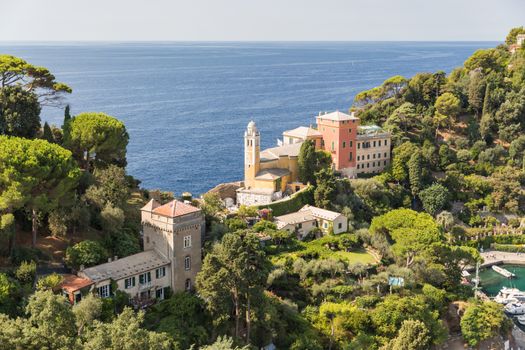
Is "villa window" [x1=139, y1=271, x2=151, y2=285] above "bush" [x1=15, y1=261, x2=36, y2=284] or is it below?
below

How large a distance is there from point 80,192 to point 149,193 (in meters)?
7.96

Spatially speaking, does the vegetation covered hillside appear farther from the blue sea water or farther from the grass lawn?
the blue sea water

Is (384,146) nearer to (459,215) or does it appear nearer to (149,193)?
(459,215)

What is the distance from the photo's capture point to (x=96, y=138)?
46.1 metres

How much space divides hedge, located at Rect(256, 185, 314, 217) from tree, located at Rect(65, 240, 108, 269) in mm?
20034

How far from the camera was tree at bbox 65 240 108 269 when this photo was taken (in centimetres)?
3500

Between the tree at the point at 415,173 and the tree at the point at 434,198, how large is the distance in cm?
101

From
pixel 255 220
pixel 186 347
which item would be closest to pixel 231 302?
pixel 186 347

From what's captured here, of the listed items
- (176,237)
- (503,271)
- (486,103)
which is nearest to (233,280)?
(176,237)

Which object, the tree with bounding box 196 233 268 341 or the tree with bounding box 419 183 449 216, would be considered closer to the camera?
the tree with bounding box 196 233 268 341

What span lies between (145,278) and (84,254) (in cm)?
392

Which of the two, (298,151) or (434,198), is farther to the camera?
(434,198)

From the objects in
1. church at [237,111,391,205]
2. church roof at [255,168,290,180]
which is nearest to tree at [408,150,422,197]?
church at [237,111,391,205]

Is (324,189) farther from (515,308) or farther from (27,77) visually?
(27,77)
